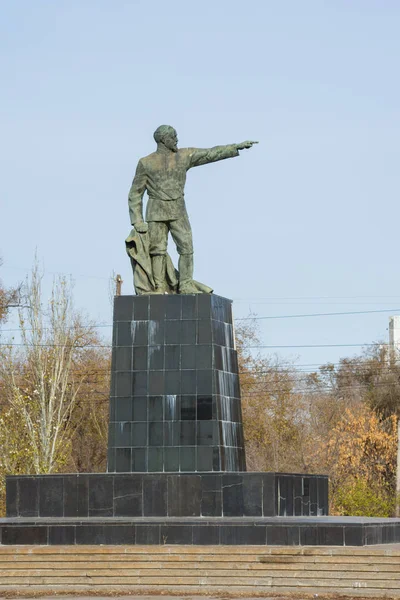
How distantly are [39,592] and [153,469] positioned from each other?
3.45m

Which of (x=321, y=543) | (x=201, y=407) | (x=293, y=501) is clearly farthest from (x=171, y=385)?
(x=321, y=543)

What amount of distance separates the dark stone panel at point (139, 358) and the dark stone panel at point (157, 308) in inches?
20.8

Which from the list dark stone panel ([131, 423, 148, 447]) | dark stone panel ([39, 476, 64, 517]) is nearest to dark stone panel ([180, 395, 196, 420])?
dark stone panel ([131, 423, 148, 447])

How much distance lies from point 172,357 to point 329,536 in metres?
4.24

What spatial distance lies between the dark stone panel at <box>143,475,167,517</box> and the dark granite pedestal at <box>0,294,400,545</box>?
2 cm

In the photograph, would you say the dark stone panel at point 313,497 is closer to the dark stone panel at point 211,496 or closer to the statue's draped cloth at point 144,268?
the dark stone panel at point 211,496

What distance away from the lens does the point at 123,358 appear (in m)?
19.9

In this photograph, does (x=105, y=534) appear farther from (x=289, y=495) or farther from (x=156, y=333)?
(x=156, y=333)

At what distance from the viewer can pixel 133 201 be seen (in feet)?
67.9

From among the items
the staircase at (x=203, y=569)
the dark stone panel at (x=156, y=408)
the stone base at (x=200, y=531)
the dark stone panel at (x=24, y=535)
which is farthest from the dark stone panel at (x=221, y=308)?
the dark stone panel at (x=24, y=535)

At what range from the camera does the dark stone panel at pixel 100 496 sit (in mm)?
18766

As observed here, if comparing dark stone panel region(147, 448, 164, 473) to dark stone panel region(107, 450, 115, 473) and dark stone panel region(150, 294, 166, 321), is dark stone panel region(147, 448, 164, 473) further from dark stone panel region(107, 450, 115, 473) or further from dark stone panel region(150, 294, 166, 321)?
dark stone panel region(150, 294, 166, 321)

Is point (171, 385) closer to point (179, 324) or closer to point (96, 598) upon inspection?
point (179, 324)

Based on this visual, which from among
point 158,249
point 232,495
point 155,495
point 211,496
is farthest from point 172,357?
point 232,495
